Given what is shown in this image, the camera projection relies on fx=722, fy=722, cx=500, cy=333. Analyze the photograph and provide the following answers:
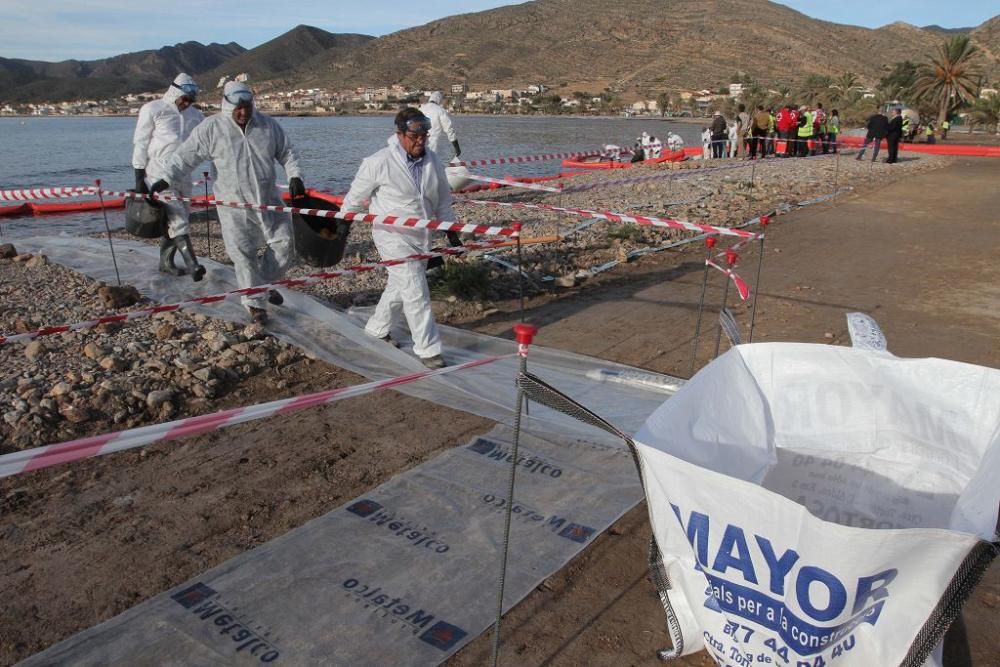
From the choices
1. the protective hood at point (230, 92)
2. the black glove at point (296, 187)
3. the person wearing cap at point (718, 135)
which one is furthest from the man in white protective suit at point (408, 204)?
the person wearing cap at point (718, 135)

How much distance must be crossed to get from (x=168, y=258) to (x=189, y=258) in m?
0.47

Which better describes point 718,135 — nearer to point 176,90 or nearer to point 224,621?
point 176,90

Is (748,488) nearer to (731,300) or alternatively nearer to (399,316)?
(399,316)

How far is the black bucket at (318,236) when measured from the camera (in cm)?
644

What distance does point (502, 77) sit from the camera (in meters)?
109

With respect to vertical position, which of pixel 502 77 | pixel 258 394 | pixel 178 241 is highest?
pixel 502 77

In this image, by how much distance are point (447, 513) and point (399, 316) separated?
283 cm

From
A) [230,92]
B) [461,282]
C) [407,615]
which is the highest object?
[230,92]

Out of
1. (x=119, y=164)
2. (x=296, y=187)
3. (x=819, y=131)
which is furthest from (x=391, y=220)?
(x=119, y=164)

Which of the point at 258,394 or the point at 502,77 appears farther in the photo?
the point at 502,77

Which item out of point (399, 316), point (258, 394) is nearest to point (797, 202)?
point (399, 316)

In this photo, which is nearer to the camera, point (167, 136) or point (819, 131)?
point (167, 136)

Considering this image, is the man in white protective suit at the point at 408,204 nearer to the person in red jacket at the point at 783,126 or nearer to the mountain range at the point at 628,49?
the person in red jacket at the point at 783,126

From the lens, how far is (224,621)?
2.73m
